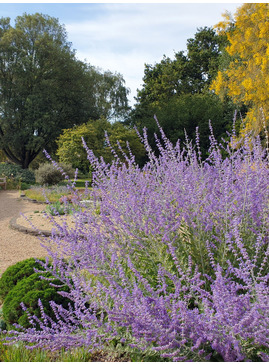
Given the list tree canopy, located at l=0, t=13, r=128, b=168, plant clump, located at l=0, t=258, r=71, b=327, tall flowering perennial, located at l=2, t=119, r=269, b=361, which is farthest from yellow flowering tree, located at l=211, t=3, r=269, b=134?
tree canopy, located at l=0, t=13, r=128, b=168

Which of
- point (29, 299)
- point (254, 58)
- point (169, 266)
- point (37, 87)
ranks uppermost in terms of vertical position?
point (37, 87)

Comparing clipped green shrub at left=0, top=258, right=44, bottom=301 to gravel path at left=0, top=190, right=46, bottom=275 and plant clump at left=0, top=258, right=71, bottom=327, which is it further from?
gravel path at left=0, top=190, right=46, bottom=275

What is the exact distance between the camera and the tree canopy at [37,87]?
24172 mm

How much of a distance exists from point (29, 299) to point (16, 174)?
17509 millimetres

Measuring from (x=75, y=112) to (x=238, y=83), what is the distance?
48.4ft

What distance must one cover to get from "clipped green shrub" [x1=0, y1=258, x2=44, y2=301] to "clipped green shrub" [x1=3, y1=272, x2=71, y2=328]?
0.30m

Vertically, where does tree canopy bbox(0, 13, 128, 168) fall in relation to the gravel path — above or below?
above

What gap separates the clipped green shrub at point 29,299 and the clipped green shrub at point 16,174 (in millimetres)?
15688

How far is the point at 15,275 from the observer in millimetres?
3910

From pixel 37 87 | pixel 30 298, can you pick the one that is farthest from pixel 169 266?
pixel 37 87

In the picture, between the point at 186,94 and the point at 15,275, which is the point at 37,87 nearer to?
the point at 186,94

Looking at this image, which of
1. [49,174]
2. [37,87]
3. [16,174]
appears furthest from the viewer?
[37,87]

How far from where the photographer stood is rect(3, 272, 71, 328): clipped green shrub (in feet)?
10.6

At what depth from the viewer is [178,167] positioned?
3.15m
